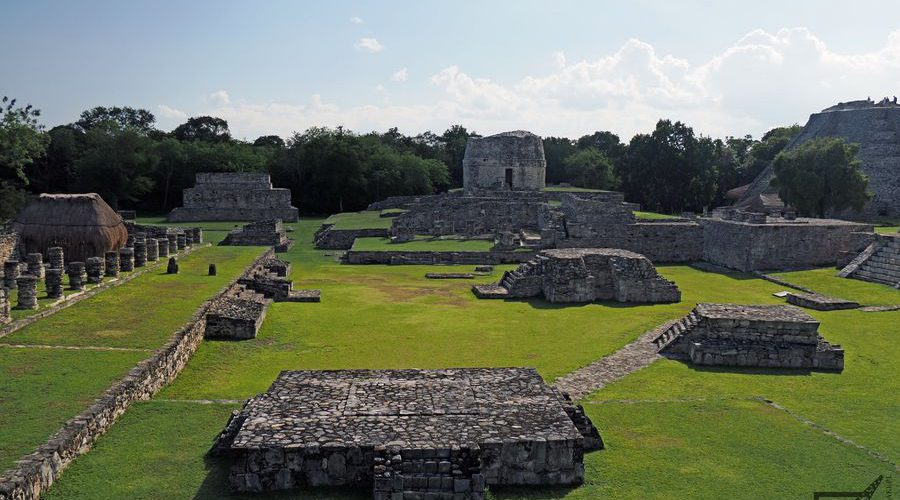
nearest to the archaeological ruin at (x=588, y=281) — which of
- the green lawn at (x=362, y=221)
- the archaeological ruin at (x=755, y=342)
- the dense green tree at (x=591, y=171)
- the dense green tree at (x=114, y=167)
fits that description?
the archaeological ruin at (x=755, y=342)

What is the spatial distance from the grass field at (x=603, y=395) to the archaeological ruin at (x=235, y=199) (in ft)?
71.8

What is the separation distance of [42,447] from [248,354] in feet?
16.9

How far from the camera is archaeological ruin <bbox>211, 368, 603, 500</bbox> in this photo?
636cm

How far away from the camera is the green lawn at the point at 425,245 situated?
81.9ft

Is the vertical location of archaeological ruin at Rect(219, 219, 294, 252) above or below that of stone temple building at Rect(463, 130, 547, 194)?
below

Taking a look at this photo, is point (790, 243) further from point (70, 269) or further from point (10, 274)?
point (10, 274)

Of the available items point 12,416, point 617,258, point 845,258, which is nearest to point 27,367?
point 12,416

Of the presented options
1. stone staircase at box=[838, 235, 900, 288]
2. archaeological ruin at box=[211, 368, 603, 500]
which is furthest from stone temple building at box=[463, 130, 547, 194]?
archaeological ruin at box=[211, 368, 603, 500]

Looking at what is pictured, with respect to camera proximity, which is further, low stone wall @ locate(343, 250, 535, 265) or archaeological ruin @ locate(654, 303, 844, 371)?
low stone wall @ locate(343, 250, 535, 265)

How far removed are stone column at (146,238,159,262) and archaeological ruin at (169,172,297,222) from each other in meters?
18.4

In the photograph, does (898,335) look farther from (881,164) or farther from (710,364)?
(881,164)

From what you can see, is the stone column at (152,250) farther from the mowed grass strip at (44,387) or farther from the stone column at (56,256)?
the mowed grass strip at (44,387)

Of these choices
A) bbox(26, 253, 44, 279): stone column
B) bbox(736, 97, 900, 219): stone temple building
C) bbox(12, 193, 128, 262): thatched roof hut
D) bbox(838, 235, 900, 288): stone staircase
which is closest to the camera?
bbox(26, 253, 44, 279): stone column

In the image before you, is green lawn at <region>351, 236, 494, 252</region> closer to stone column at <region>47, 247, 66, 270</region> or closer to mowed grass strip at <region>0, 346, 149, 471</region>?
stone column at <region>47, 247, 66, 270</region>
